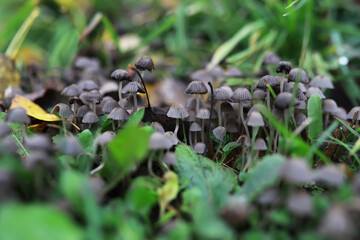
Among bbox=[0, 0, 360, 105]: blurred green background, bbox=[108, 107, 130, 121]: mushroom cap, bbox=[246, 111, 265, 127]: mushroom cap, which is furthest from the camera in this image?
bbox=[0, 0, 360, 105]: blurred green background

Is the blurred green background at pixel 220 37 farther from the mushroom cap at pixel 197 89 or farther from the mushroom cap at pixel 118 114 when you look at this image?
the mushroom cap at pixel 118 114

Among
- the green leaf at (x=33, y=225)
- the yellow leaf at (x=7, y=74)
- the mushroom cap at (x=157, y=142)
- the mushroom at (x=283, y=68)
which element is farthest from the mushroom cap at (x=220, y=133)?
the yellow leaf at (x=7, y=74)

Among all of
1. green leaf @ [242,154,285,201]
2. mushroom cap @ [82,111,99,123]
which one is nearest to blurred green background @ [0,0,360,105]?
mushroom cap @ [82,111,99,123]

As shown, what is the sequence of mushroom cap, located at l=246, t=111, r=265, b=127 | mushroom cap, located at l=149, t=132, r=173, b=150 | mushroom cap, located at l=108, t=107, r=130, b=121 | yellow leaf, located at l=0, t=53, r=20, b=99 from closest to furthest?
mushroom cap, located at l=149, t=132, r=173, b=150 → mushroom cap, located at l=246, t=111, r=265, b=127 → mushroom cap, located at l=108, t=107, r=130, b=121 → yellow leaf, located at l=0, t=53, r=20, b=99

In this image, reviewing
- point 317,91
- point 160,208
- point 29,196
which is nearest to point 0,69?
point 29,196

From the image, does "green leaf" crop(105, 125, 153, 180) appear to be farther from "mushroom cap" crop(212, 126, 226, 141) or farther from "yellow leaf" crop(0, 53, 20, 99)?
"yellow leaf" crop(0, 53, 20, 99)

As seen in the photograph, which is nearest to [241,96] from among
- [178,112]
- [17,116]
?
[178,112]

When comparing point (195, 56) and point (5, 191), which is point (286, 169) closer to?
point (5, 191)
